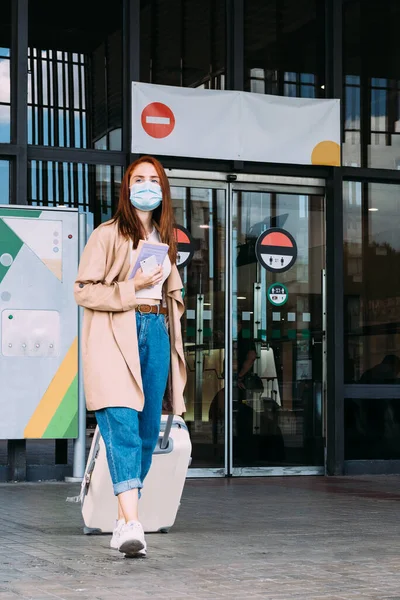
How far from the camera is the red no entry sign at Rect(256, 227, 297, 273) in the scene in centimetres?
1041

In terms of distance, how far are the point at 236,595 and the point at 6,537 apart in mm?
1960

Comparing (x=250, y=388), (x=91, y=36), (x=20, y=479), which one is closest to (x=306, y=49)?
(x=91, y=36)

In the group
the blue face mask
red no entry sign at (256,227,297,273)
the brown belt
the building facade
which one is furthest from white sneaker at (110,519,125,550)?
red no entry sign at (256,227,297,273)

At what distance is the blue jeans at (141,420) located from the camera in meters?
5.17

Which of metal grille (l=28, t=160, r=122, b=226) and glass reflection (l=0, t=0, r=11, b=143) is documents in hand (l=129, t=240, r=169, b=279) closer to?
metal grille (l=28, t=160, r=122, b=226)

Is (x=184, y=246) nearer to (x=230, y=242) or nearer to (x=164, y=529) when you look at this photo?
(x=230, y=242)

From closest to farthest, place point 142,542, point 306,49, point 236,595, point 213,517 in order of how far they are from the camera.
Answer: point 236,595, point 142,542, point 213,517, point 306,49

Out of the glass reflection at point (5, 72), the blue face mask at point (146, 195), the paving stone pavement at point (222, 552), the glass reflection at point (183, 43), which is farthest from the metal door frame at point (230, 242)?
the blue face mask at point (146, 195)

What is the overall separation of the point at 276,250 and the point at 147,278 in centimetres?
532

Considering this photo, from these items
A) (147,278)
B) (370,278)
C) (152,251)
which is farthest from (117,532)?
(370,278)

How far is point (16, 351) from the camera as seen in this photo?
9156 millimetres

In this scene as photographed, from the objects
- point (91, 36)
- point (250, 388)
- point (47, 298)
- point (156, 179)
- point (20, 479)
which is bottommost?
point (20, 479)

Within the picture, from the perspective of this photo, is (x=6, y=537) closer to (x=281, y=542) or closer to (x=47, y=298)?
(x=281, y=542)

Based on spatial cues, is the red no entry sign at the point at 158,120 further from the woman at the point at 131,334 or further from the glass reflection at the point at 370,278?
the woman at the point at 131,334
